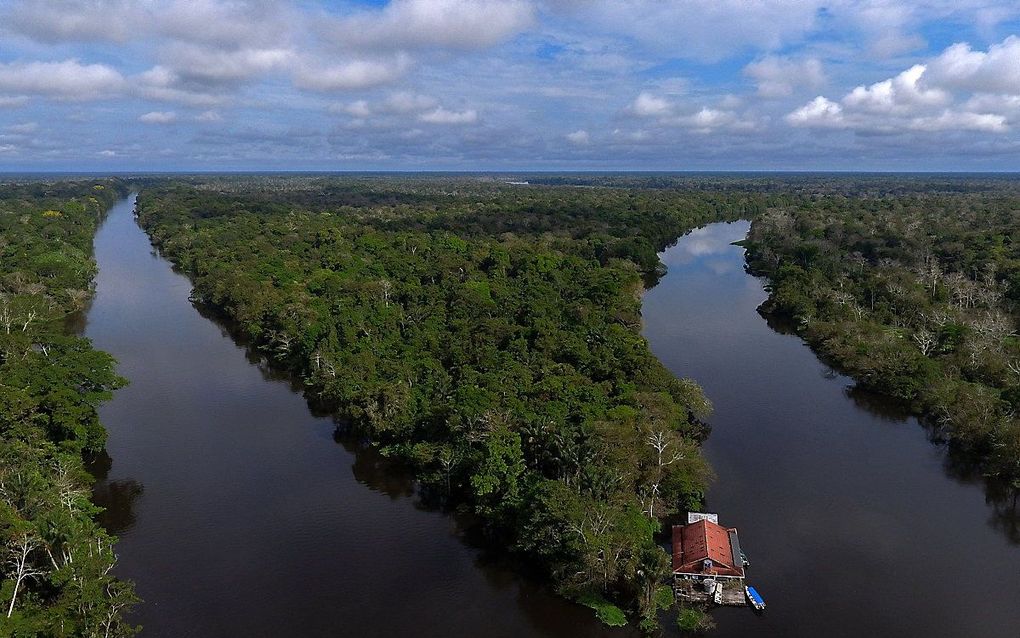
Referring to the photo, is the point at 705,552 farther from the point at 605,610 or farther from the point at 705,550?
the point at 605,610

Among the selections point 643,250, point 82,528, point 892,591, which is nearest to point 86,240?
point 643,250

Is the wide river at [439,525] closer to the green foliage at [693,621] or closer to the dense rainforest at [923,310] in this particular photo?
the green foliage at [693,621]

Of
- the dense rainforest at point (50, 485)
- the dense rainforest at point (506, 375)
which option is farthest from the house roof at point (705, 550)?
the dense rainforest at point (50, 485)

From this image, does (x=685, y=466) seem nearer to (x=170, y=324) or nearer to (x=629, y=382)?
(x=629, y=382)

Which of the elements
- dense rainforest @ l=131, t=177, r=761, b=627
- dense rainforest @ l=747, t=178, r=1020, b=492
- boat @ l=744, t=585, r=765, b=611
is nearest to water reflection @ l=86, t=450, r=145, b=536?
dense rainforest @ l=131, t=177, r=761, b=627

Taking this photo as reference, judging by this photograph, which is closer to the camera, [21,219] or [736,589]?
[736,589]

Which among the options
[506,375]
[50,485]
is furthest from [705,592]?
[50,485]
